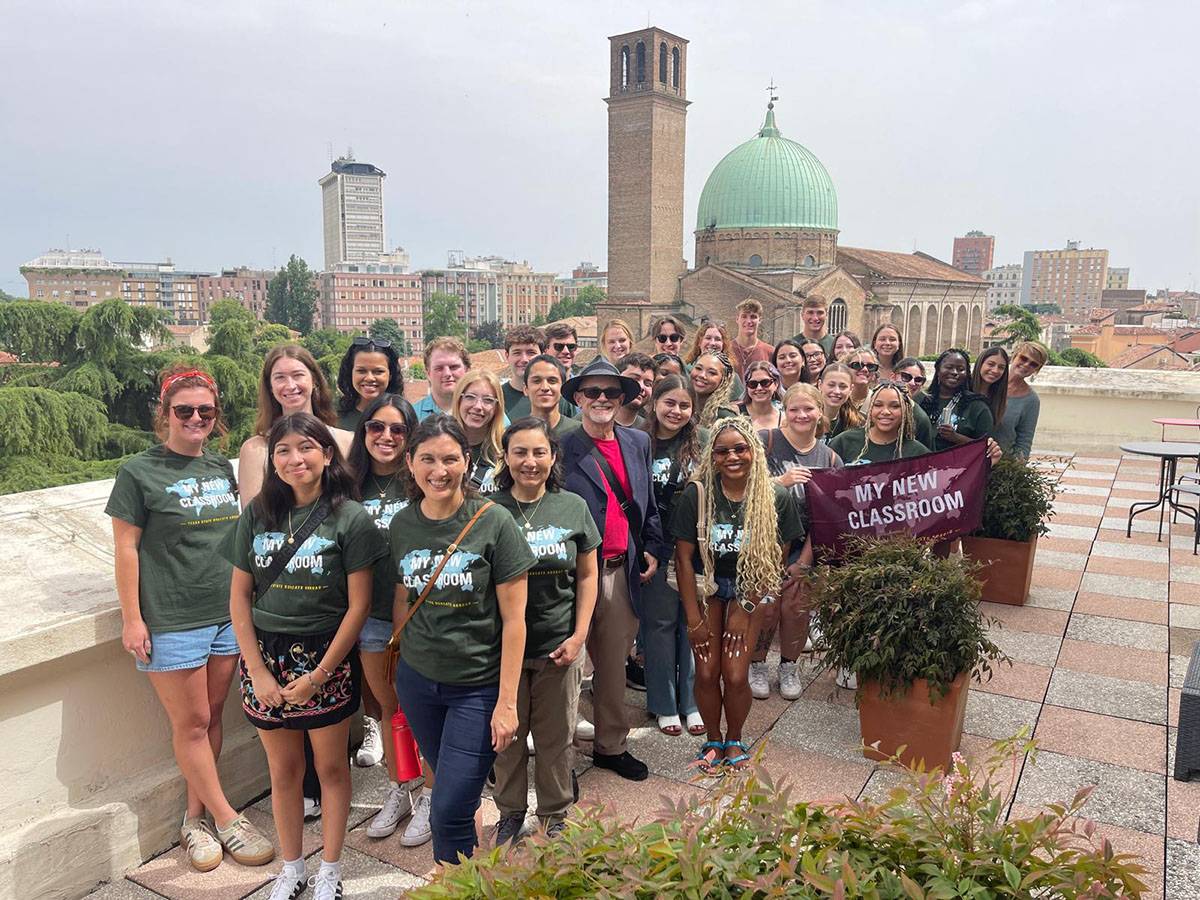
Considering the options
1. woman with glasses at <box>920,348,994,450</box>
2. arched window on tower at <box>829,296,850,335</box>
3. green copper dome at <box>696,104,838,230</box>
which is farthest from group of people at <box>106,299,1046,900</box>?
green copper dome at <box>696,104,838,230</box>

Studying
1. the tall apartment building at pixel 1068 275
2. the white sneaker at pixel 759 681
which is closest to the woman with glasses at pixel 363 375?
the white sneaker at pixel 759 681

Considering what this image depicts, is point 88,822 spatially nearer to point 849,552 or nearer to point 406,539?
point 406,539

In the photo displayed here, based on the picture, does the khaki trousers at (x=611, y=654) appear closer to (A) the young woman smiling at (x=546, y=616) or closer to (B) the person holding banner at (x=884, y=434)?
(A) the young woman smiling at (x=546, y=616)

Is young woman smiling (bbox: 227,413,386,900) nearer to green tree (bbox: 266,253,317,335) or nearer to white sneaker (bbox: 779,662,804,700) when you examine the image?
white sneaker (bbox: 779,662,804,700)

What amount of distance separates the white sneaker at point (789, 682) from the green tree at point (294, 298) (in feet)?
366

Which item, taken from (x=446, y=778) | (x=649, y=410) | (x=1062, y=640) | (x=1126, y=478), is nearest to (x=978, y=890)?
(x=446, y=778)

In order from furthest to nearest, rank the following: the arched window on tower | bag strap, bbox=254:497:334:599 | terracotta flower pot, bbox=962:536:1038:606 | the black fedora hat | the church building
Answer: the church building < the arched window on tower < terracotta flower pot, bbox=962:536:1038:606 < the black fedora hat < bag strap, bbox=254:497:334:599

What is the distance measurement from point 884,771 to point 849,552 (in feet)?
3.30

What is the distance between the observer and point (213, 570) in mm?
3447

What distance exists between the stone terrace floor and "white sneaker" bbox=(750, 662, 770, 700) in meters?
0.05

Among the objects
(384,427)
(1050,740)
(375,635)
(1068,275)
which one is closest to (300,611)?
(375,635)

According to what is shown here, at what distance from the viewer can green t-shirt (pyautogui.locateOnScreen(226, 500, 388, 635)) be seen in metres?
3.04

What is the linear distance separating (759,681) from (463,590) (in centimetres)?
245

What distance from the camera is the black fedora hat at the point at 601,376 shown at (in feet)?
12.8
